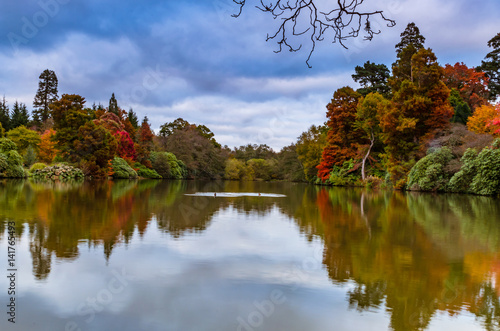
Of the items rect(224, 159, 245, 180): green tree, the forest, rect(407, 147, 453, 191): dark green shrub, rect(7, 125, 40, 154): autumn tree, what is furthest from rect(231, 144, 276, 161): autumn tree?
rect(407, 147, 453, 191): dark green shrub

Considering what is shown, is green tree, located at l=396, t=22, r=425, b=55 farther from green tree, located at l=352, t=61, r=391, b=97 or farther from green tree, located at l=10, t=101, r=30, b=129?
green tree, located at l=10, t=101, r=30, b=129

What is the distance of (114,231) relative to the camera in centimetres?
781

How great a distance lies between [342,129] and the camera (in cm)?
3631

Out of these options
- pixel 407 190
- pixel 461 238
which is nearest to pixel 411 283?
pixel 461 238

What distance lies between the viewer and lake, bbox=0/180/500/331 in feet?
11.9

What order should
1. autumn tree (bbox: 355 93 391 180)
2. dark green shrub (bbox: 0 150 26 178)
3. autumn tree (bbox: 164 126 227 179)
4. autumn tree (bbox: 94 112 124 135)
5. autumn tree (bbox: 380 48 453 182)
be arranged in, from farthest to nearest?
autumn tree (bbox: 164 126 227 179), autumn tree (bbox: 94 112 124 135), autumn tree (bbox: 355 93 391 180), dark green shrub (bbox: 0 150 26 178), autumn tree (bbox: 380 48 453 182)

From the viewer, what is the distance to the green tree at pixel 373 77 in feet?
139

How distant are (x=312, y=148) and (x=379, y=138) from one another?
12372mm

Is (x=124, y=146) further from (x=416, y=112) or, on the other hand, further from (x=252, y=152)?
(x=252, y=152)

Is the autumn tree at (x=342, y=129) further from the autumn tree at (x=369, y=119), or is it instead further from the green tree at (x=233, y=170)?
the green tree at (x=233, y=170)

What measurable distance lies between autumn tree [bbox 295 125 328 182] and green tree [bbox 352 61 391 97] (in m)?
6.39

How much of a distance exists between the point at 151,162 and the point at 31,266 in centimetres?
4432

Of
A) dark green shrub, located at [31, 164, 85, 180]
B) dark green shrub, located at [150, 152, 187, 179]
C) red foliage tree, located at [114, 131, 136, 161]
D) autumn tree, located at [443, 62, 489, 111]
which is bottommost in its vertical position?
dark green shrub, located at [31, 164, 85, 180]

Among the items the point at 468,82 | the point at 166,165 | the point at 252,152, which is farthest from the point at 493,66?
the point at 252,152
